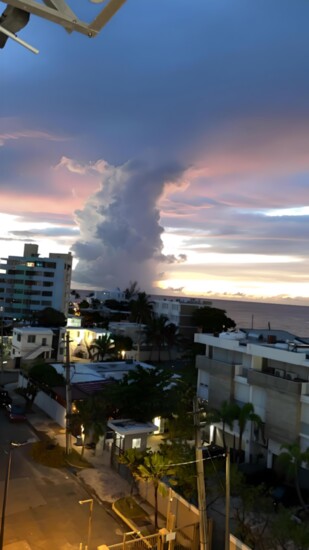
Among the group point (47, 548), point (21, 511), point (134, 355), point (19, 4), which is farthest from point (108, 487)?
point (134, 355)

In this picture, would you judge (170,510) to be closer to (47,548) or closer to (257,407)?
(47,548)

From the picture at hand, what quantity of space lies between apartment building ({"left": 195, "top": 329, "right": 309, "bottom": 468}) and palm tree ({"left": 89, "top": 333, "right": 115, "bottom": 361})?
23596 mm

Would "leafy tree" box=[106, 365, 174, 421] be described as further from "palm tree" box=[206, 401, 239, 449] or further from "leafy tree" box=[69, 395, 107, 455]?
"palm tree" box=[206, 401, 239, 449]

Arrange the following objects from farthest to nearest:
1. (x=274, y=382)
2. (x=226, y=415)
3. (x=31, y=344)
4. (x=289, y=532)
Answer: (x=31, y=344) → (x=226, y=415) → (x=274, y=382) → (x=289, y=532)

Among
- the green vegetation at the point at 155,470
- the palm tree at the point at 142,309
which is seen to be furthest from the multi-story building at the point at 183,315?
the green vegetation at the point at 155,470

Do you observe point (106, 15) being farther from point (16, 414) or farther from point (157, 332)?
point (157, 332)

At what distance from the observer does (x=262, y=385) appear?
26.3 metres

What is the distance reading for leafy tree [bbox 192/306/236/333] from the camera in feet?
247

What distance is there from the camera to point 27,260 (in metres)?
85.1

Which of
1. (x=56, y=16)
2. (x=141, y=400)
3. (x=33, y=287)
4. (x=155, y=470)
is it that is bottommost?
(x=155, y=470)

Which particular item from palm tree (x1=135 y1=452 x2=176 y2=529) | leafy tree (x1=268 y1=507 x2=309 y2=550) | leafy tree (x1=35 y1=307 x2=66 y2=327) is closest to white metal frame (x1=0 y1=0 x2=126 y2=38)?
leafy tree (x1=268 y1=507 x2=309 y2=550)

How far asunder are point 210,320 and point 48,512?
59.3 m

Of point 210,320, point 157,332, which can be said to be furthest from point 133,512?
point 210,320

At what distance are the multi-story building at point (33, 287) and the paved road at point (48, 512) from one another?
5978 cm
